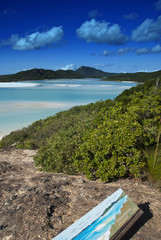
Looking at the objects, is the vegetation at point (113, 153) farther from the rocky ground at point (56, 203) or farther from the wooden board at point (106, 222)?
the wooden board at point (106, 222)

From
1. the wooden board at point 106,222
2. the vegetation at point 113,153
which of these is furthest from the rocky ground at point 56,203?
the wooden board at point 106,222

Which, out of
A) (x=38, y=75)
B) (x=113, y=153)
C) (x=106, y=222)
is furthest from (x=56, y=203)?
(x=38, y=75)

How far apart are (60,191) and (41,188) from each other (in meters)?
0.45

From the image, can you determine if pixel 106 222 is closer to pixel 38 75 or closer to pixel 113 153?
pixel 113 153

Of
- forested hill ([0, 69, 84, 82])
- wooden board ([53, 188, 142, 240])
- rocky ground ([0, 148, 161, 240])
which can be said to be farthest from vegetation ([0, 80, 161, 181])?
forested hill ([0, 69, 84, 82])

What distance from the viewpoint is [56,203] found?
3834 mm

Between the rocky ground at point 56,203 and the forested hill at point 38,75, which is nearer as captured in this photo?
the rocky ground at point 56,203

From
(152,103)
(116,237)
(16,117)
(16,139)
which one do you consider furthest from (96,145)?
(16,117)

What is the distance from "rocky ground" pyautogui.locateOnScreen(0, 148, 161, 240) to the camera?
3.13 meters

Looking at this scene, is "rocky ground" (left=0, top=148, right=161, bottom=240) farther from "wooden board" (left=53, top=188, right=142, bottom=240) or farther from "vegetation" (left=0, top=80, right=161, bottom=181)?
"wooden board" (left=53, top=188, right=142, bottom=240)

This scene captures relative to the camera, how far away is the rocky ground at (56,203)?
3.13m

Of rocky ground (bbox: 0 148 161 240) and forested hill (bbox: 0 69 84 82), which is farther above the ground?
forested hill (bbox: 0 69 84 82)

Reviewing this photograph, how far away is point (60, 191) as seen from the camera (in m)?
4.36

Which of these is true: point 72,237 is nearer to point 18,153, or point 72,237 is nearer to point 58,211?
point 58,211
